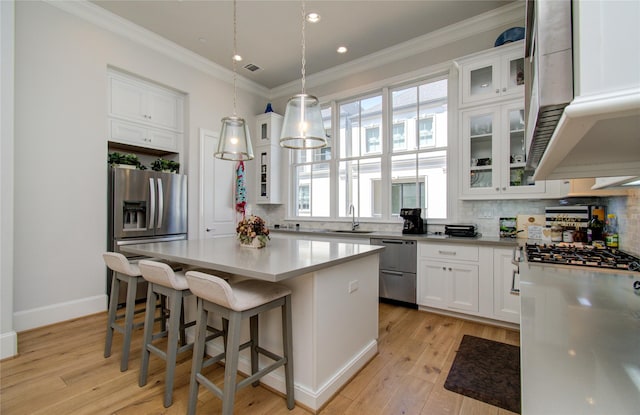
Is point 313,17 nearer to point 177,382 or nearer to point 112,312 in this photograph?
point 112,312

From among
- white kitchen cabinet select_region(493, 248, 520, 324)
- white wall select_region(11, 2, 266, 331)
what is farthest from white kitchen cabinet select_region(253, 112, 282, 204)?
white kitchen cabinet select_region(493, 248, 520, 324)

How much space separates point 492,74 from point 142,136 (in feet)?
14.1

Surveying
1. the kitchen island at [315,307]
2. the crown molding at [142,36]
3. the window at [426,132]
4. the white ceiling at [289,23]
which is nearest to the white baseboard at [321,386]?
the kitchen island at [315,307]

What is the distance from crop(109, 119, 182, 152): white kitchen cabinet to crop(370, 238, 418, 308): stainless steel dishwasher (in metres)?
3.17

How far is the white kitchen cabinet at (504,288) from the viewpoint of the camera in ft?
9.33

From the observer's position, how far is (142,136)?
389 cm

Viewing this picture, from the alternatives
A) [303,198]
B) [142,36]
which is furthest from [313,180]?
[142,36]

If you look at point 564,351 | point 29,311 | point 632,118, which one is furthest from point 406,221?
point 29,311

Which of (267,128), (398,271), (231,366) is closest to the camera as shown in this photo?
(231,366)

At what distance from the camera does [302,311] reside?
185cm

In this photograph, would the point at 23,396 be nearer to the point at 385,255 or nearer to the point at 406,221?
the point at 385,255

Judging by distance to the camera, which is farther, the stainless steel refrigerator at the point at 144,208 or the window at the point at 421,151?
the window at the point at 421,151

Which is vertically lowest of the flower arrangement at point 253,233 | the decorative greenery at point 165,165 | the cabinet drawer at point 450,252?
the cabinet drawer at point 450,252

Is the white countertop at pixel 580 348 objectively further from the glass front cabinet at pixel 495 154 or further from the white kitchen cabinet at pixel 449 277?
the glass front cabinet at pixel 495 154
